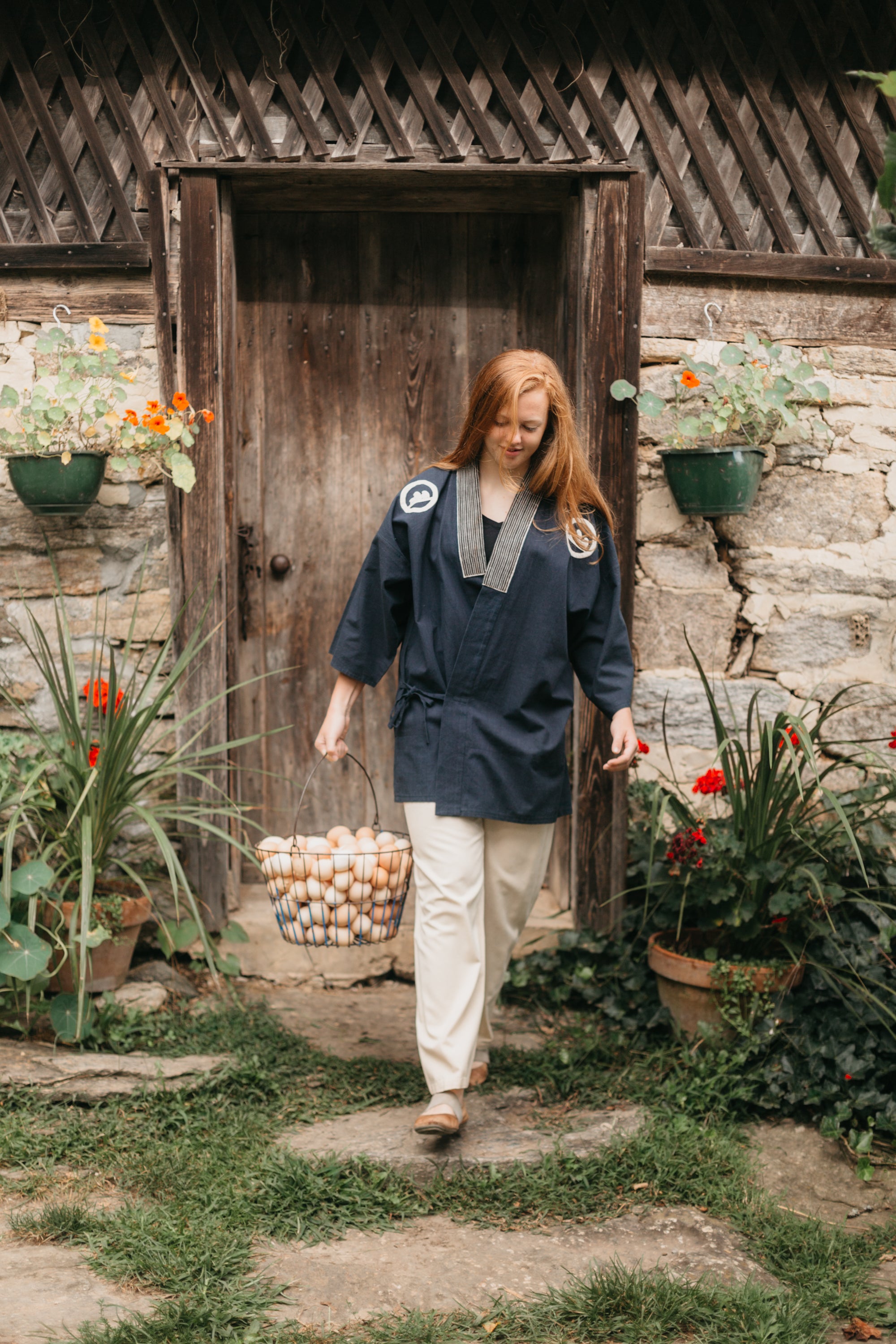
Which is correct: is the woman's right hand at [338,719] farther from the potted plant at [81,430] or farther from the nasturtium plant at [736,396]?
the nasturtium plant at [736,396]

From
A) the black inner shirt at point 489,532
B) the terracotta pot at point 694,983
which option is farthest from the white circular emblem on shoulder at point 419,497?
the terracotta pot at point 694,983

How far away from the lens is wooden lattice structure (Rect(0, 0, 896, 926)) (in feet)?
10.6

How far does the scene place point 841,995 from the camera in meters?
2.70

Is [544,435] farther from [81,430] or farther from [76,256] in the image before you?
[76,256]

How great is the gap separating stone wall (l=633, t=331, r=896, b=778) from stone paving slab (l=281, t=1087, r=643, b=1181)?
1225mm

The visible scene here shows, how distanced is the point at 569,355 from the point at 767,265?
2.15 feet

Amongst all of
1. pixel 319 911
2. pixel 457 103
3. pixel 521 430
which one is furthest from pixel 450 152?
pixel 319 911

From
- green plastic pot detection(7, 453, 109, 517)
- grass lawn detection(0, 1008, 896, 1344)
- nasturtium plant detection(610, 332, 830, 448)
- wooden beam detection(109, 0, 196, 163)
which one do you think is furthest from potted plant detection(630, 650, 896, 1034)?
wooden beam detection(109, 0, 196, 163)

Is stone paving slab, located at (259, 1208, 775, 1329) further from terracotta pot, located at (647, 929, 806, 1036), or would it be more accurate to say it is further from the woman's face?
the woman's face

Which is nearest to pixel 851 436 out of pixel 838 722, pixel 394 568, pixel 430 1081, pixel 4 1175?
pixel 838 722

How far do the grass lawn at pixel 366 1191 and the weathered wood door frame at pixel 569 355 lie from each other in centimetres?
56

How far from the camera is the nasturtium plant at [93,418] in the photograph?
10.2 feet

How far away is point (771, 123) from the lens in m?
3.35

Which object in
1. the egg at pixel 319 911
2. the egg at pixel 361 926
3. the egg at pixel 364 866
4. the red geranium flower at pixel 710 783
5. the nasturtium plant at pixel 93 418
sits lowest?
the egg at pixel 361 926
